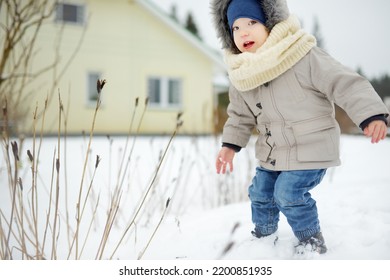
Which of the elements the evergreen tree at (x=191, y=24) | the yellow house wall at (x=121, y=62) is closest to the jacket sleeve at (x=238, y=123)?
the evergreen tree at (x=191, y=24)

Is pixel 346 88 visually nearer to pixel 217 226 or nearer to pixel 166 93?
pixel 217 226

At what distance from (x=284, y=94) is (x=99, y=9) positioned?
20.3 feet

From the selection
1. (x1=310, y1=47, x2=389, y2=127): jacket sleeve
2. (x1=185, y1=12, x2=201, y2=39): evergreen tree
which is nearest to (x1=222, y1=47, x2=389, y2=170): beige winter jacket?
(x1=310, y1=47, x2=389, y2=127): jacket sleeve

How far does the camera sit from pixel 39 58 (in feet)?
19.3

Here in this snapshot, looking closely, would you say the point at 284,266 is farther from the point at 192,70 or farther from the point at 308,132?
the point at 192,70

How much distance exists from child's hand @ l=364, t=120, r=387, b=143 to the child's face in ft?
1.57

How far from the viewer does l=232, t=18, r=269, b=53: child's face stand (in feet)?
4.03

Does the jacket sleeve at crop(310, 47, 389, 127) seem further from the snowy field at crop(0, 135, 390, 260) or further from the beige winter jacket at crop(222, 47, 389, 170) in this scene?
the snowy field at crop(0, 135, 390, 260)

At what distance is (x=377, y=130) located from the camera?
0.99 meters

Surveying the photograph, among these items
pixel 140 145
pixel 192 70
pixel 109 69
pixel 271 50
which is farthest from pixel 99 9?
pixel 271 50

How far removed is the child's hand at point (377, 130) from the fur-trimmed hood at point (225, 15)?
0.48 metres

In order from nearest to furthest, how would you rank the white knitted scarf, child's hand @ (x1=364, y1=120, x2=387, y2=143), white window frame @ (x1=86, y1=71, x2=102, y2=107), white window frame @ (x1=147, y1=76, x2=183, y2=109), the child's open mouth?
child's hand @ (x1=364, y1=120, x2=387, y2=143)
the white knitted scarf
the child's open mouth
white window frame @ (x1=86, y1=71, x2=102, y2=107)
white window frame @ (x1=147, y1=76, x2=183, y2=109)

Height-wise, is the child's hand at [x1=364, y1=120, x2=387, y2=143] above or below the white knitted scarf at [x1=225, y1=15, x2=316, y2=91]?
below

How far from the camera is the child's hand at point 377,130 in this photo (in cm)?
99
